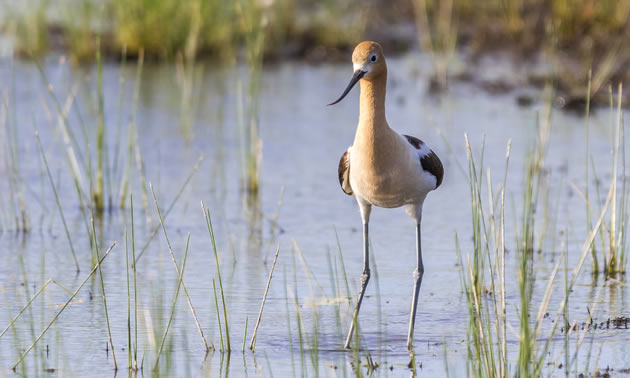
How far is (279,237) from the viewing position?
23.1 ft

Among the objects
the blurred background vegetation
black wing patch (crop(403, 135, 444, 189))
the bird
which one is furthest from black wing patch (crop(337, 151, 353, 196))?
the blurred background vegetation

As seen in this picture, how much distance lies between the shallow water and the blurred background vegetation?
0.47 meters

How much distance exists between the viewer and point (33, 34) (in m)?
12.8

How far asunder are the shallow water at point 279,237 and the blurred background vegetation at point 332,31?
47 cm

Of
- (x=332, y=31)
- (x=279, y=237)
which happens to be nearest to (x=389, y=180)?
(x=279, y=237)

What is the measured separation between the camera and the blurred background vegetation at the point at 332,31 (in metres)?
12.5

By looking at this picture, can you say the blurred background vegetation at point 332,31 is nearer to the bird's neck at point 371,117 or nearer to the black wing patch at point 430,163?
the black wing patch at point 430,163

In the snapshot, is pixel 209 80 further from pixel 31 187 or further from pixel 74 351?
pixel 74 351

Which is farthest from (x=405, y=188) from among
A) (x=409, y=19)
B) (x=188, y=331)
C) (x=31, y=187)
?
(x=409, y=19)

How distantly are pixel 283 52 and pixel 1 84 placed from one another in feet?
12.6

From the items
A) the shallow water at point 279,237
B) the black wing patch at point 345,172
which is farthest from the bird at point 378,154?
the shallow water at point 279,237

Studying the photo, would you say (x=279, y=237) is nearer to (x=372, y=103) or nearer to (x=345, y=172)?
(x=345, y=172)

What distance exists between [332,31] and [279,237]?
291 inches

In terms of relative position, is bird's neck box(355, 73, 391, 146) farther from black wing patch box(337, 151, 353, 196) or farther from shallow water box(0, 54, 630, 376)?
shallow water box(0, 54, 630, 376)
